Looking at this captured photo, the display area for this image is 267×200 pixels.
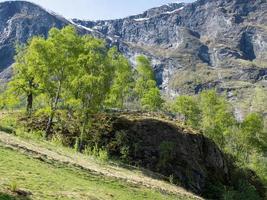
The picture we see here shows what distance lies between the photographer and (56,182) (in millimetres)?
32438

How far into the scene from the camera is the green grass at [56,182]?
28780mm

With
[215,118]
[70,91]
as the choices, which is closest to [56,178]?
[70,91]

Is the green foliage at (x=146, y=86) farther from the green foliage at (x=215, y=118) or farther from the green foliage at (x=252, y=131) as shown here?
the green foliage at (x=252, y=131)

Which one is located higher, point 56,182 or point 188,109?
point 188,109

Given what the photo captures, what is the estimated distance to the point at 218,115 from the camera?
110 m

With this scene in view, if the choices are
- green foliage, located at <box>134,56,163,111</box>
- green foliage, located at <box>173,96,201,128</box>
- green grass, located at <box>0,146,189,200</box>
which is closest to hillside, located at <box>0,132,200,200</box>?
green grass, located at <box>0,146,189,200</box>

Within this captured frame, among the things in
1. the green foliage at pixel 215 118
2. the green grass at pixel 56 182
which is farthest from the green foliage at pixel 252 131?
the green grass at pixel 56 182

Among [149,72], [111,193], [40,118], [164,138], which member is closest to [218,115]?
[149,72]

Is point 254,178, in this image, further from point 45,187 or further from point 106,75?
point 45,187

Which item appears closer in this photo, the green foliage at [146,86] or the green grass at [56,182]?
the green grass at [56,182]

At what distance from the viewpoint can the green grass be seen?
94.4ft

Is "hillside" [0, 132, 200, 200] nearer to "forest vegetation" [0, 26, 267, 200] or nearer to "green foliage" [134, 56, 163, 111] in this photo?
"forest vegetation" [0, 26, 267, 200]

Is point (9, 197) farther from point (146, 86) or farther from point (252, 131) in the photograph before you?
point (252, 131)

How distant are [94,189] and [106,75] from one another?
30.1 meters
